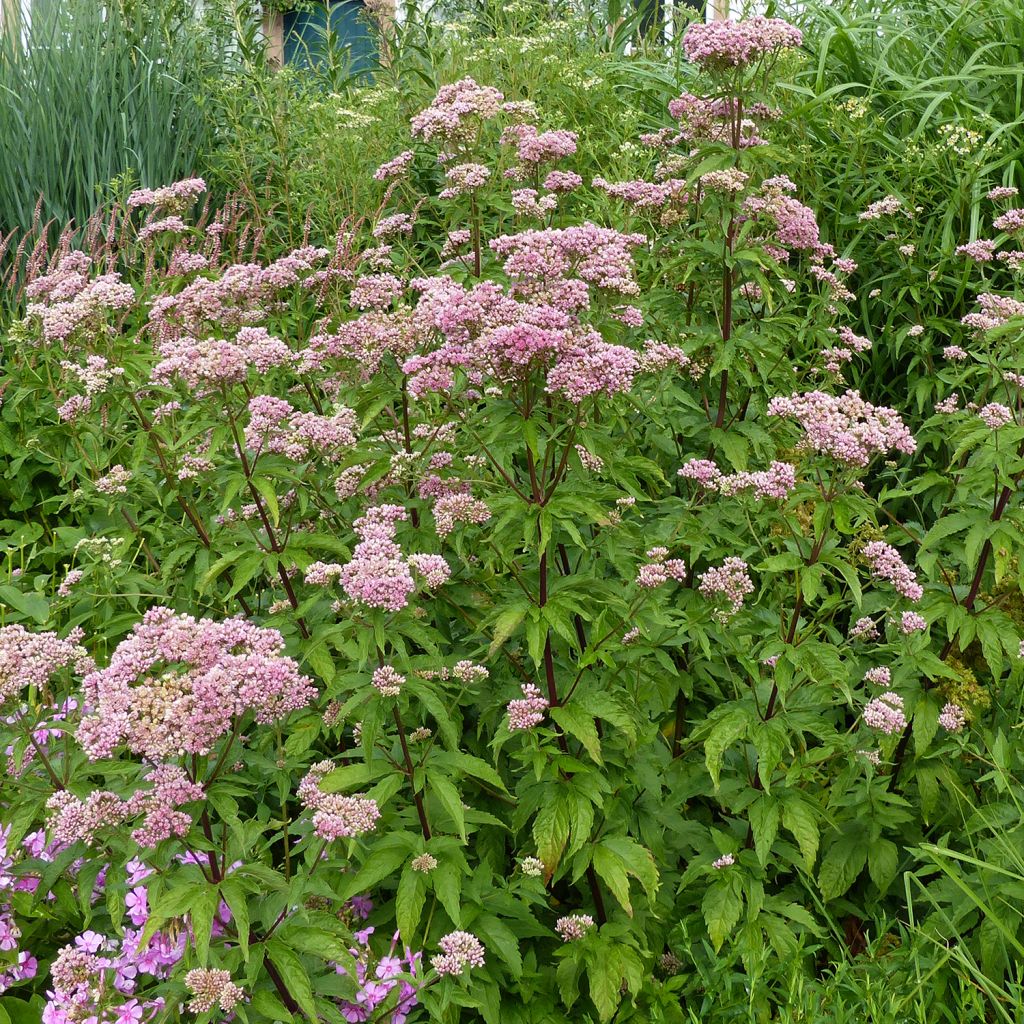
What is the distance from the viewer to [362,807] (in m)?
2.75

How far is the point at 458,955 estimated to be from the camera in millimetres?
2787

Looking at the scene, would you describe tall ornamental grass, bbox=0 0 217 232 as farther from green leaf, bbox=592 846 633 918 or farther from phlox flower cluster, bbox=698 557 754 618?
green leaf, bbox=592 846 633 918

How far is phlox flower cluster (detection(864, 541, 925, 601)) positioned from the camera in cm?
350

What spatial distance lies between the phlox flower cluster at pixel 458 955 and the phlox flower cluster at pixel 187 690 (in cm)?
75

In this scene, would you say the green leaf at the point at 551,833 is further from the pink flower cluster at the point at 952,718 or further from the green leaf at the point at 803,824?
the pink flower cluster at the point at 952,718

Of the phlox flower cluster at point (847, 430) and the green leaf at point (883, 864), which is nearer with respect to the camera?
the phlox flower cluster at point (847, 430)

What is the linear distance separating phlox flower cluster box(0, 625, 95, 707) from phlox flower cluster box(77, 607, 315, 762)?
163 mm

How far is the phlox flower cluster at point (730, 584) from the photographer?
335 cm

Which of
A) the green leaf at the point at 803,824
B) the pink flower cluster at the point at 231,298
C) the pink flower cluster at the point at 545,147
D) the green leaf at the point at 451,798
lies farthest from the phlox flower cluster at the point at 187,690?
the pink flower cluster at the point at 545,147

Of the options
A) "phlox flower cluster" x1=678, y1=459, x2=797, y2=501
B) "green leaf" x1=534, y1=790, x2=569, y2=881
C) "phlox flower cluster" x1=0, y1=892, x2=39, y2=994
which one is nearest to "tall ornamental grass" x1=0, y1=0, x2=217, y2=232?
"phlox flower cluster" x1=0, y1=892, x2=39, y2=994

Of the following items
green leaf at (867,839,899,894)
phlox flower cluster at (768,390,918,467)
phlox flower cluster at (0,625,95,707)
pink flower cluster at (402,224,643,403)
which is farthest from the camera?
green leaf at (867,839,899,894)

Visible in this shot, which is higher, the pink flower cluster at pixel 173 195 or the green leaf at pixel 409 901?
the pink flower cluster at pixel 173 195

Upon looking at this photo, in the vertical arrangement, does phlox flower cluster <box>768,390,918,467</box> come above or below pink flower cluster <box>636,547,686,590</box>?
above

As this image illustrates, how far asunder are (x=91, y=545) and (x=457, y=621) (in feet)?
4.79
